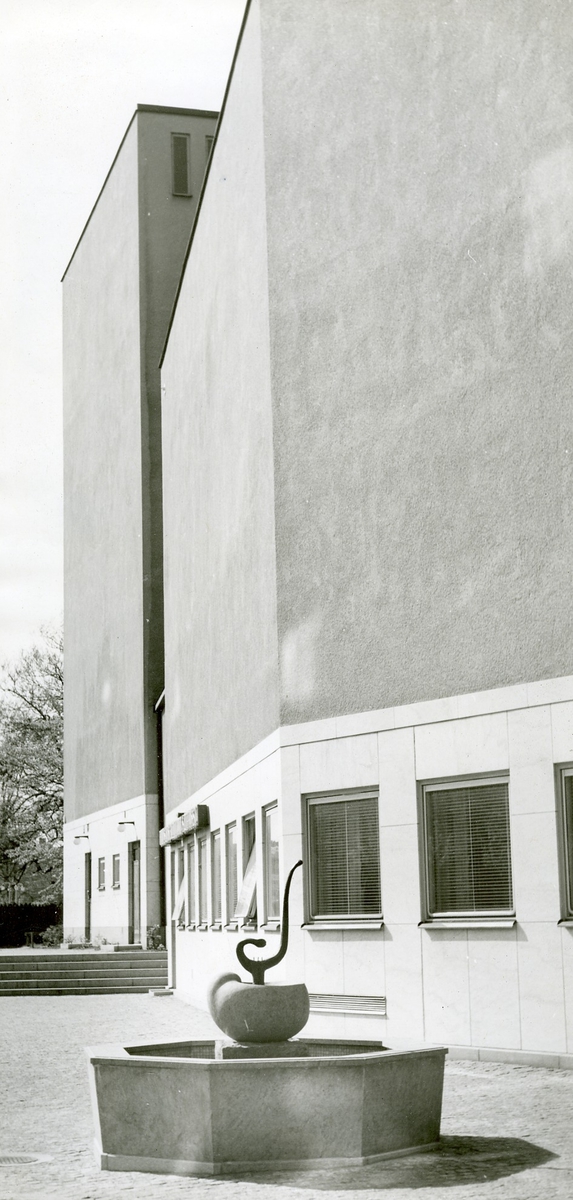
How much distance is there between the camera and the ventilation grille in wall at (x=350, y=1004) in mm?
17922

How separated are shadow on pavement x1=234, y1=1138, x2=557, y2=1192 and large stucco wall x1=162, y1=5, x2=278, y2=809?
10.4m

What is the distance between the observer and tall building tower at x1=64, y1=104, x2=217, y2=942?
47.2 metres

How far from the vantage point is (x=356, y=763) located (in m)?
18.5

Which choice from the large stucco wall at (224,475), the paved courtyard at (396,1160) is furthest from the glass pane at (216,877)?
the paved courtyard at (396,1160)

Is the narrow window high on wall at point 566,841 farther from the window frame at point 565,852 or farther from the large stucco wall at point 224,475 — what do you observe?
the large stucco wall at point 224,475

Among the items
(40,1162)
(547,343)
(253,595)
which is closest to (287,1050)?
(40,1162)

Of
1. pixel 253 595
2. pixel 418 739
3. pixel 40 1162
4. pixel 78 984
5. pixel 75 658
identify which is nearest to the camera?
pixel 40 1162

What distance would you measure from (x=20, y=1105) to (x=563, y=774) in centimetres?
626

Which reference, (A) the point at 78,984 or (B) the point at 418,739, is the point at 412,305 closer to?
(B) the point at 418,739

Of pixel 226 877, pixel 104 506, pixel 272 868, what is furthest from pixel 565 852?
pixel 104 506

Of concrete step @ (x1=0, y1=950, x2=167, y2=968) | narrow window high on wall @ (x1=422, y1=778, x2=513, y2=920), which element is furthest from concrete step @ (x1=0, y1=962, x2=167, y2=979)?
narrow window high on wall @ (x1=422, y1=778, x2=513, y2=920)

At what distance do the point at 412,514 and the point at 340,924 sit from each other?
5.04m

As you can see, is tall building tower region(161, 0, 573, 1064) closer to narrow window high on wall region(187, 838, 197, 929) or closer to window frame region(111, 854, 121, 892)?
narrow window high on wall region(187, 838, 197, 929)

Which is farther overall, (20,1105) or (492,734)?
(492,734)
